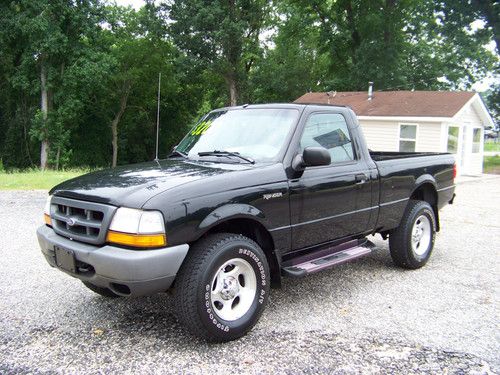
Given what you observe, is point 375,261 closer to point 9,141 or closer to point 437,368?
point 437,368

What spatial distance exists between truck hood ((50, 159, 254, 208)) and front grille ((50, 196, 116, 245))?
0.06 meters

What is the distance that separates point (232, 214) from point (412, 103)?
21.1 metres

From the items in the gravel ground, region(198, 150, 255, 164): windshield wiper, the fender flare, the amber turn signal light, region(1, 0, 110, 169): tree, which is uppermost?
region(1, 0, 110, 169): tree

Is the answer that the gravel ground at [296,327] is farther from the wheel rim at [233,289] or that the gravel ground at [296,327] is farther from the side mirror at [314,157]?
the side mirror at [314,157]

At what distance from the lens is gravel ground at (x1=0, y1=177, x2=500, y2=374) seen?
3.58 metres

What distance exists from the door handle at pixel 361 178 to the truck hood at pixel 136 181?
4.42ft

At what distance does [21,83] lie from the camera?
32.1 meters

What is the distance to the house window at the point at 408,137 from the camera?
21984mm

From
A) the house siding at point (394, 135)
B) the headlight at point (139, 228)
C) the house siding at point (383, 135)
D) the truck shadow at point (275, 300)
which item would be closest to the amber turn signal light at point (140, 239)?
the headlight at point (139, 228)

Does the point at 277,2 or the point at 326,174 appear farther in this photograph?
the point at 277,2

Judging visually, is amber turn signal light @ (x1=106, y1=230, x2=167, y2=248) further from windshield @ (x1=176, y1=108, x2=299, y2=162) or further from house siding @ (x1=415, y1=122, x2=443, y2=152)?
house siding @ (x1=415, y1=122, x2=443, y2=152)

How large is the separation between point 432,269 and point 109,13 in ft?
109

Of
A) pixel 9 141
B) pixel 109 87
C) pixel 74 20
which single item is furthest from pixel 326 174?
pixel 9 141

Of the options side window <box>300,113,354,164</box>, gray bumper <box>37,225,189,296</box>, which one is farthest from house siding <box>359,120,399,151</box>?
gray bumper <box>37,225,189,296</box>
